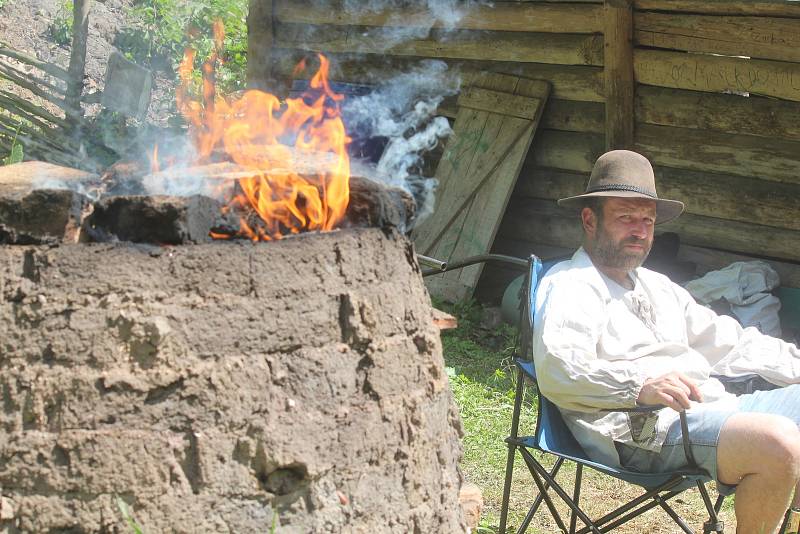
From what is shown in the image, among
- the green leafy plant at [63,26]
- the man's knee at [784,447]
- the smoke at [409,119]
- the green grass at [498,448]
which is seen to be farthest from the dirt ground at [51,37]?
the man's knee at [784,447]

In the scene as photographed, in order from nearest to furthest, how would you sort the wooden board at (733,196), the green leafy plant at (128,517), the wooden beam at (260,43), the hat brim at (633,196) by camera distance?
the green leafy plant at (128,517) → the hat brim at (633,196) → the wooden board at (733,196) → the wooden beam at (260,43)

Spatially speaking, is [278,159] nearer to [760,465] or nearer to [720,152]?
[760,465]

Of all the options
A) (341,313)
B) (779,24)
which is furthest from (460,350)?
(341,313)

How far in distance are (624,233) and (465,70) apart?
11.5 feet

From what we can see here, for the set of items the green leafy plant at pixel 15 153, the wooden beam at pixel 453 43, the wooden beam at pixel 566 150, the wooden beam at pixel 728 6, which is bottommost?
the green leafy plant at pixel 15 153

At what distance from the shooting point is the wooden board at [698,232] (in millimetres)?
6078

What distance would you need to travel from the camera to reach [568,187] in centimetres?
685

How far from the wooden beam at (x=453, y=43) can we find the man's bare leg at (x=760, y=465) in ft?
12.1

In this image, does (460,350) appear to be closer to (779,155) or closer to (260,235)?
(779,155)

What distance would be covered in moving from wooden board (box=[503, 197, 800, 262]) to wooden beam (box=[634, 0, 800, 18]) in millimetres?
1349

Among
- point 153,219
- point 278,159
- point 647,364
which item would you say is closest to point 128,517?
point 153,219

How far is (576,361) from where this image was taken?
123 inches

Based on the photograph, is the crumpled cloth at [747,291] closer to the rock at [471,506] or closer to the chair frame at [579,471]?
the chair frame at [579,471]

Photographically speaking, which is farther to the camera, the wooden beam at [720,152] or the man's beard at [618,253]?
the wooden beam at [720,152]
